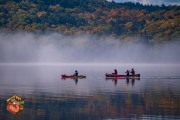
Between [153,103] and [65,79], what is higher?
[65,79]

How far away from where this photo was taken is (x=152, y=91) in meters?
76.1

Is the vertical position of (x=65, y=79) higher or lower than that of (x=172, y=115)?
higher

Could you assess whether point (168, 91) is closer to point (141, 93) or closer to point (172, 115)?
point (141, 93)

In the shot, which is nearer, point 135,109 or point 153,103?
point 135,109

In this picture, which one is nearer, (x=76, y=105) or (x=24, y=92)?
(x=76, y=105)

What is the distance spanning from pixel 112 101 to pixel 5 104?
1275cm

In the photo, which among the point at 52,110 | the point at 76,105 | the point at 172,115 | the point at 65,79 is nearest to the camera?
the point at 172,115

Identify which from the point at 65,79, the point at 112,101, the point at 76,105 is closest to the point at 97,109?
the point at 76,105

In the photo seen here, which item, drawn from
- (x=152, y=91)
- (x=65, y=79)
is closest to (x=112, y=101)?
(x=152, y=91)

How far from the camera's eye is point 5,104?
58375 mm

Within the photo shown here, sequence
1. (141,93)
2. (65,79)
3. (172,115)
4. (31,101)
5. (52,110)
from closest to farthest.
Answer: (172,115) < (52,110) < (31,101) < (141,93) < (65,79)

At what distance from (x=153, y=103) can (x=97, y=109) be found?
26.2ft

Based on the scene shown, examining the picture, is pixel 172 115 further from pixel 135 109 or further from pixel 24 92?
pixel 24 92

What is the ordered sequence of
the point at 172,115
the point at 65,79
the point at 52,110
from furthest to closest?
the point at 65,79
the point at 52,110
the point at 172,115
